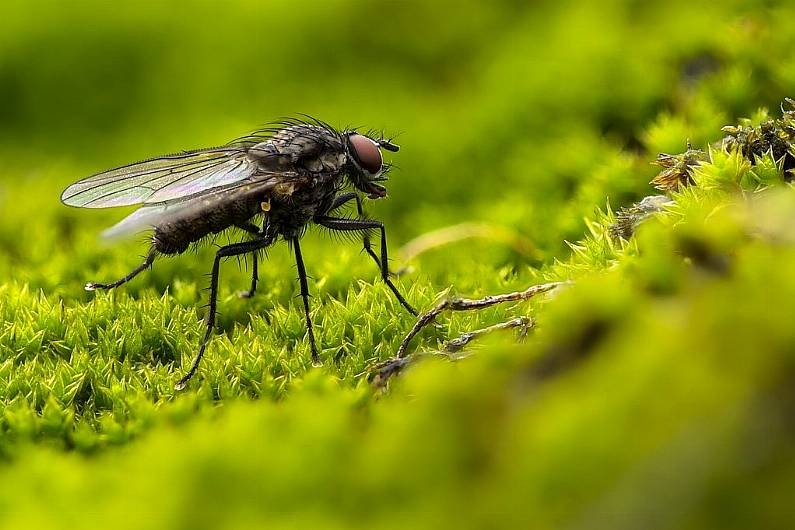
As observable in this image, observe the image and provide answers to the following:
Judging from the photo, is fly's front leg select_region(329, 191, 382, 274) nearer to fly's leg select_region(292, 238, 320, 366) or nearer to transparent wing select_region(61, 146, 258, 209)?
fly's leg select_region(292, 238, 320, 366)

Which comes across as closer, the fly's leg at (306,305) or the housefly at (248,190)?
the fly's leg at (306,305)

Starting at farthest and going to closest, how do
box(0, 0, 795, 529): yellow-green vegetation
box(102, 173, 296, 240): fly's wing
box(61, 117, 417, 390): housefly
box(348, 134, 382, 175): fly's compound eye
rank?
box(348, 134, 382, 175): fly's compound eye < box(61, 117, 417, 390): housefly < box(102, 173, 296, 240): fly's wing < box(0, 0, 795, 529): yellow-green vegetation

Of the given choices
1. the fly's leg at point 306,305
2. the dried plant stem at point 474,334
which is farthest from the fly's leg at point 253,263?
the dried plant stem at point 474,334

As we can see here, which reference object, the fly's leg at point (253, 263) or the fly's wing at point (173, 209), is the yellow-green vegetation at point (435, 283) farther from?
the fly's wing at point (173, 209)

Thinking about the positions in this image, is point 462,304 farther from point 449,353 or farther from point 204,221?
point 204,221

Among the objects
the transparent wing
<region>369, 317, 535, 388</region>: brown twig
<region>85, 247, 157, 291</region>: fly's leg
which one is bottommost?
<region>85, 247, 157, 291</region>: fly's leg

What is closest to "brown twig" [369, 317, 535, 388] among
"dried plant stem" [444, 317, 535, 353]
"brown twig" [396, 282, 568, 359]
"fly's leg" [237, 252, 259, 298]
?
"dried plant stem" [444, 317, 535, 353]

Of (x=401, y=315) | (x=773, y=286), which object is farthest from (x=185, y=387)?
(x=773, y=286)
